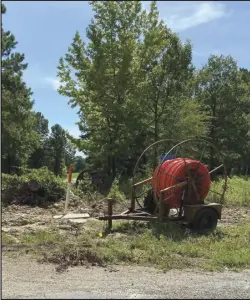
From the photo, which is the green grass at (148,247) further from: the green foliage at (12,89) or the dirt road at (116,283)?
the green foliage at (12,89)

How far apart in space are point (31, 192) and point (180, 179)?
18.2ft

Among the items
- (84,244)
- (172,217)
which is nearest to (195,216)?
(172,217)

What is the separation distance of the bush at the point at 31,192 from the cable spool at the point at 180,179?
14.7ft

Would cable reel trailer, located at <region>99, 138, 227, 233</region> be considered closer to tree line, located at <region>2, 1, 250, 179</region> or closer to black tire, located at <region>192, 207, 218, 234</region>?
black tire, located at <region>192, 207, 218, 234</region>

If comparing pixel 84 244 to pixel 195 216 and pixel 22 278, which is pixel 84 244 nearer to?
pixel 22 278

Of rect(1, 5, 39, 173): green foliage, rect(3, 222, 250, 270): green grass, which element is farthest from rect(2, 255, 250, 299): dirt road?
rect(1, 5, 39, 173): green foliage

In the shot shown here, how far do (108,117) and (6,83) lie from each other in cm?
829

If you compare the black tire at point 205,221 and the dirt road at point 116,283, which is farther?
the black tire at point 205,221

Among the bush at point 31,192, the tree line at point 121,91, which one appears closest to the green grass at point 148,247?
the bush at point 31,192

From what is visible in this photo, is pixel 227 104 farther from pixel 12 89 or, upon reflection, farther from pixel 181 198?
pixel 181 198

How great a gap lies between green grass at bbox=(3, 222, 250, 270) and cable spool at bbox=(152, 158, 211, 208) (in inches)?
29.7

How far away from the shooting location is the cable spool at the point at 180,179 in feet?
34.1

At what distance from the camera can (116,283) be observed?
19.1 ft

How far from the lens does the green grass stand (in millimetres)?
7012
